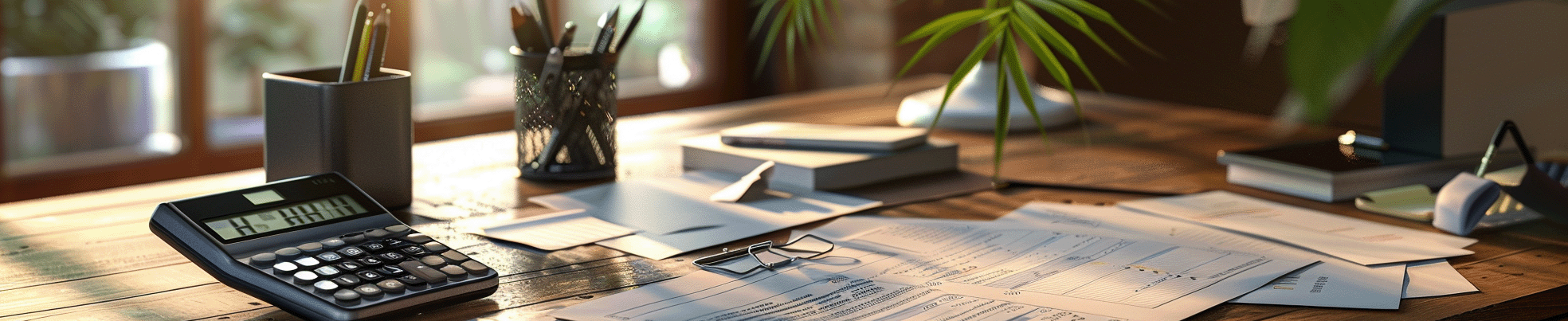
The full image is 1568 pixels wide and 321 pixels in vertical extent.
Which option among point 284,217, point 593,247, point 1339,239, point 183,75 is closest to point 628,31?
point 593,247

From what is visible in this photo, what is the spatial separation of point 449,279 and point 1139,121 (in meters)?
1.09

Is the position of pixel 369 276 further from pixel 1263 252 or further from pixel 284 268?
pixel 1263 252

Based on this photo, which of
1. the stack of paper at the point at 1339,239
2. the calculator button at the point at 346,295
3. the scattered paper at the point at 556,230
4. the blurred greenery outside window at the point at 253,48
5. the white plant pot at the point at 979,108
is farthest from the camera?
the blurred greenery outside window at the point at 253,48

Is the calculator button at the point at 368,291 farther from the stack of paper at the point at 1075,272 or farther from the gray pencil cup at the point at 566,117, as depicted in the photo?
the gray pencil cup at the point at 566,117

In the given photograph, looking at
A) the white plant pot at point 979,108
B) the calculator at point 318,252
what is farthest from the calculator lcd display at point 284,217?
the white plant pot at point 979,108

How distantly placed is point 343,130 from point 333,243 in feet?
0.79

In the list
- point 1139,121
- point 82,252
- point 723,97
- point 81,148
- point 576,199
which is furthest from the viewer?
point 723,97

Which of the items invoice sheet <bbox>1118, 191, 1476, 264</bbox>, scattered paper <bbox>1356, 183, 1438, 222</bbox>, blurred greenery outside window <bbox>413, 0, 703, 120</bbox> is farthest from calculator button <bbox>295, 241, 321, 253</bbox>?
blurred greenery outside window <bbox>413, 0, 703, 120</bbox>

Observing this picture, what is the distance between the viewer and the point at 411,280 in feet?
2.23

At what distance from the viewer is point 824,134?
3.92 ft

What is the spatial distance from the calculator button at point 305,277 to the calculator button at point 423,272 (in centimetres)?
5

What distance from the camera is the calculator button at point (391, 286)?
0.66 meters

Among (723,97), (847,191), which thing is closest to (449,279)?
(847,191)

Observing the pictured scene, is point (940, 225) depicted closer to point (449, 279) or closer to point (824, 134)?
point (824, 134)
